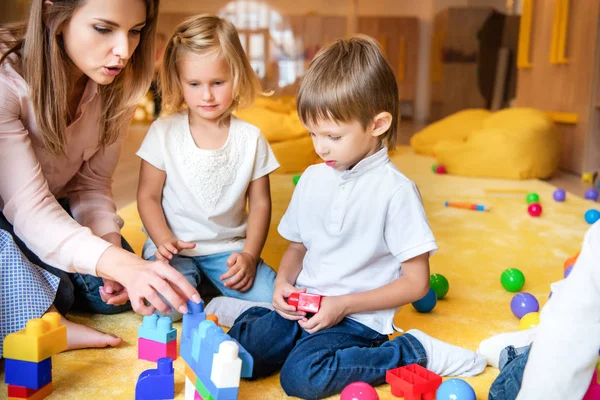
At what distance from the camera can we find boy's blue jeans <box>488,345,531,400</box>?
89 cm

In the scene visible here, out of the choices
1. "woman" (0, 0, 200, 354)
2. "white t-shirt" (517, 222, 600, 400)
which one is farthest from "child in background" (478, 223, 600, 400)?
"woman" (0, 0, 200, 354)

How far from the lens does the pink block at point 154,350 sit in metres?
1.11

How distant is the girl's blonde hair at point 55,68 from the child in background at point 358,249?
0.42 meters

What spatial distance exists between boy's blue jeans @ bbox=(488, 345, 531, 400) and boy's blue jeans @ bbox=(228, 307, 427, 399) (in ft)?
0.54

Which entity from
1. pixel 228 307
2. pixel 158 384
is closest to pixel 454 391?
pixel 158 384

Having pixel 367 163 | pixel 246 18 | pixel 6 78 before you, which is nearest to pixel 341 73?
pixel 367 163

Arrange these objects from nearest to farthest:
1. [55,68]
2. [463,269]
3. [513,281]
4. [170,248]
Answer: [55,68], [170,248], [513,281], [463,269]

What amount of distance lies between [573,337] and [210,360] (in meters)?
0.46

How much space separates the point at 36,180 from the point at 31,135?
0.15 metres

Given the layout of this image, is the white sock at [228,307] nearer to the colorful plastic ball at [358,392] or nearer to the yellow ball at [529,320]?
the colorful plastic ball at [358,392]

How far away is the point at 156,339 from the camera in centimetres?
111

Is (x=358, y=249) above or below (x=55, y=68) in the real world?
below

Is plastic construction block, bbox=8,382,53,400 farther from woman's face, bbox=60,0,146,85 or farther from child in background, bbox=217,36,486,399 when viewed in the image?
woman's face, bbox=60,0,146,85

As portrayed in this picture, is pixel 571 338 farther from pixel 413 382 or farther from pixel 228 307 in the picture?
pixel 228 307
